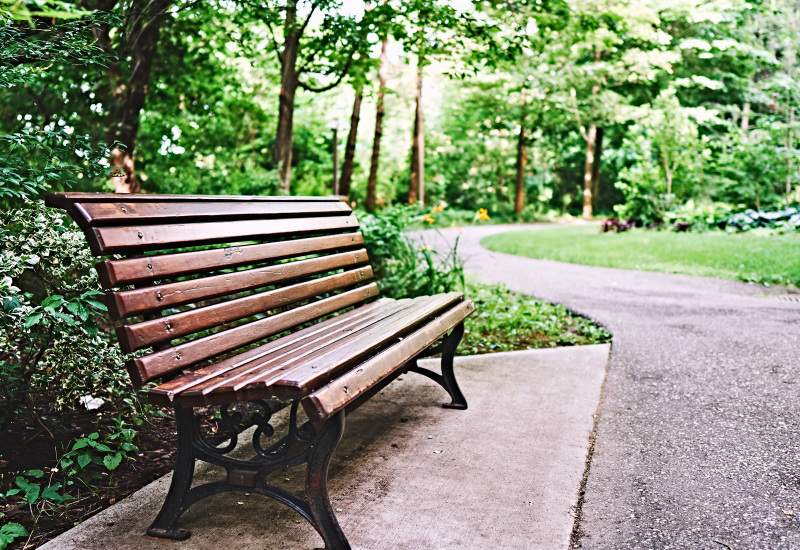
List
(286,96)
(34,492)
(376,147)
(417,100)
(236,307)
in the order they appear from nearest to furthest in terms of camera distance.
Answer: (34,492), (236,307), (286,96), (376,147), (417,100)

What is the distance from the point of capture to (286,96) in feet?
28.5

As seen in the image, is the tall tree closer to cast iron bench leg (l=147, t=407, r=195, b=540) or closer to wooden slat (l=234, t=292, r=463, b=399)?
wooden slat (l=234, t=292, r=463, b=399)

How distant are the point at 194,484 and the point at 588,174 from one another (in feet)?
85.2

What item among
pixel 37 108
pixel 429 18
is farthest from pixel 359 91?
pixel 37 108

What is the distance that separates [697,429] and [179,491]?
2.55 metres

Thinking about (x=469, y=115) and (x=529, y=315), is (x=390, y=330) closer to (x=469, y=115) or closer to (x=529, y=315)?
(x=529, y=315)

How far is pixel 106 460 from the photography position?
8.57 feet

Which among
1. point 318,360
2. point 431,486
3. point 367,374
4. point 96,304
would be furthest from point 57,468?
point 431,486

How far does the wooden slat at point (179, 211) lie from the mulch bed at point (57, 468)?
1.09m

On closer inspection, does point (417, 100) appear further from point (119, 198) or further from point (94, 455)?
point (119, 198)

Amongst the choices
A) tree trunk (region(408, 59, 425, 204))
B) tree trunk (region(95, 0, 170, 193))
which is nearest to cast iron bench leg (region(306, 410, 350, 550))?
tree trunk (region(95, 0, 170, 193))

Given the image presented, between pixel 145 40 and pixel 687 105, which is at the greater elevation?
pixel 687 105

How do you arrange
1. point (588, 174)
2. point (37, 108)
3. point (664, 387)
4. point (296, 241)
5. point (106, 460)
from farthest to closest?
point (588, 174) < point (37, 108) < point (664, 387) < point (296, 241) < point (106, 460)

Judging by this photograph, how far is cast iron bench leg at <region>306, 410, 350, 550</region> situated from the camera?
6.83ft
